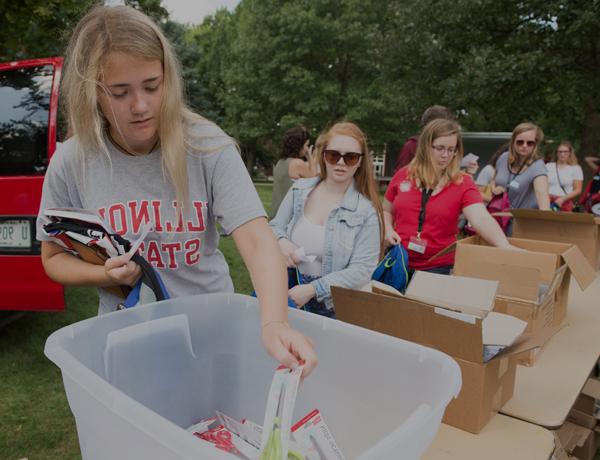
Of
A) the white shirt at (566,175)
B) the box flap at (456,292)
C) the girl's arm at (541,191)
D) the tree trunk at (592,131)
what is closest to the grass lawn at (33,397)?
the box flap at (456,292)

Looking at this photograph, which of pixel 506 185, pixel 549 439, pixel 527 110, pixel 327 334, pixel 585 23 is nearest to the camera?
pixel 327 334

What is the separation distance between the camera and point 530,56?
10.3 meters

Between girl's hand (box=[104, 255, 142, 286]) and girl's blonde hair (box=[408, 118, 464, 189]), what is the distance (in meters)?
1.94

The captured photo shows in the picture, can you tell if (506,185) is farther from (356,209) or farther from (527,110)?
(527,110)

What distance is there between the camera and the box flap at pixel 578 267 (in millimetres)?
1956

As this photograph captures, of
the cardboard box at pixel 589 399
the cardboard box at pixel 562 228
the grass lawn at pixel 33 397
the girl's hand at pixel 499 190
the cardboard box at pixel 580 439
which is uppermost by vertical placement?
the girl's hand at pixel 499 190

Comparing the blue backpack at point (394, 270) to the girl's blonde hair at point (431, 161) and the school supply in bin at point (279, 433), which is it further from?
the school supply in bin at point (279, 433)

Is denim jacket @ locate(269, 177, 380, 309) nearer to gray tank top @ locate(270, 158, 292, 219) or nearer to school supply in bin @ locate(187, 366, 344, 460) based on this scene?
school supply in bin @ locate(187, 366, 344, 460)

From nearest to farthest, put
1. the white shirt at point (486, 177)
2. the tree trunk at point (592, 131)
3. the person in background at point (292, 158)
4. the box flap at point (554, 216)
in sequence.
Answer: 1. the box flap at point (554, 216)
2. the person in background at point (292, 158)
3. the white shirt at point (486, 177)
4. the tree trunk at point (592, 131)

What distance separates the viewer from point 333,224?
7.13 ft

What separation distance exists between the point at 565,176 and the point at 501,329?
546 centimetres

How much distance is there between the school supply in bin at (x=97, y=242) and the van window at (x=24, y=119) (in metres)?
1.76

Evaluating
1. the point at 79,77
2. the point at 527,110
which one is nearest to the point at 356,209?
the point at 79,77

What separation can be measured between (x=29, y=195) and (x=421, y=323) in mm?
2130
